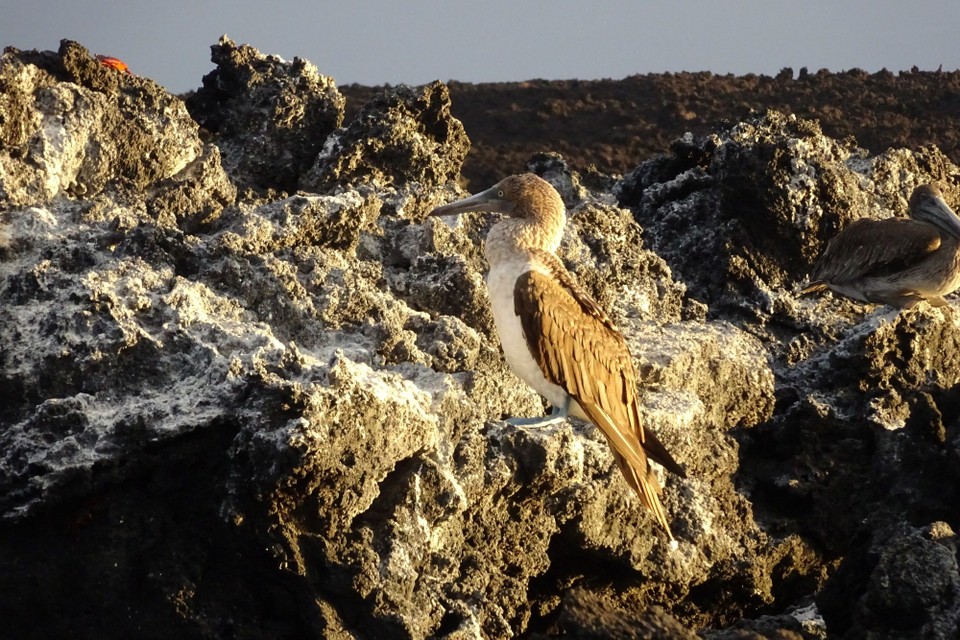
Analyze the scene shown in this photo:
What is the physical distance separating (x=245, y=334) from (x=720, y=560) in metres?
3.20

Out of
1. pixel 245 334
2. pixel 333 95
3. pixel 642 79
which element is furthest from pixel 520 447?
pixel 642 79

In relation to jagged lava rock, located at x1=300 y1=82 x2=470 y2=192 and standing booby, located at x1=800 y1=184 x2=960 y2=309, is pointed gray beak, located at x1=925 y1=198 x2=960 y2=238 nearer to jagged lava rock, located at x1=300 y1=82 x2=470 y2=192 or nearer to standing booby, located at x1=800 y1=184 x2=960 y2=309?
standing booby, located at x1=800 y1=184 x2=960 y2=309

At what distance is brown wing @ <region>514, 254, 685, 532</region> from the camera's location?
7.20 meters

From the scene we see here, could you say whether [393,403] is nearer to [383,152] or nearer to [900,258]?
[383,152]

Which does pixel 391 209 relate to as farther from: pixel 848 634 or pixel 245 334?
pixel 848 634

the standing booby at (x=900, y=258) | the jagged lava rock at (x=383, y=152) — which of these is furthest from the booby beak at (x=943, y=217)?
the jagged lava rock at (x=383, y=152)

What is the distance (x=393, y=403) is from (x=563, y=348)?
1.06 meters

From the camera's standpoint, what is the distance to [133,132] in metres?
9.23

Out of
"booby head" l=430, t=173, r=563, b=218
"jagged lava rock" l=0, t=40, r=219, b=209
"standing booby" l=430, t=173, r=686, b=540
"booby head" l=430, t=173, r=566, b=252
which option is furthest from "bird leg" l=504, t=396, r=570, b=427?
"jagged lava rock" l=0, t=40, r=219, b=209

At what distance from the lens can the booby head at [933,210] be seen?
11.4 meters

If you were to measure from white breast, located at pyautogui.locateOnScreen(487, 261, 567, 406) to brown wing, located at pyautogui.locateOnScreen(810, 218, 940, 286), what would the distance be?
12.5 feet

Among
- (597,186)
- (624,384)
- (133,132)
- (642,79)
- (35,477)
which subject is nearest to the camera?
(35,477)

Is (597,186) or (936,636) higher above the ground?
(597,186)

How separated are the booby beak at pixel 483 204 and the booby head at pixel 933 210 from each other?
16.8ft
